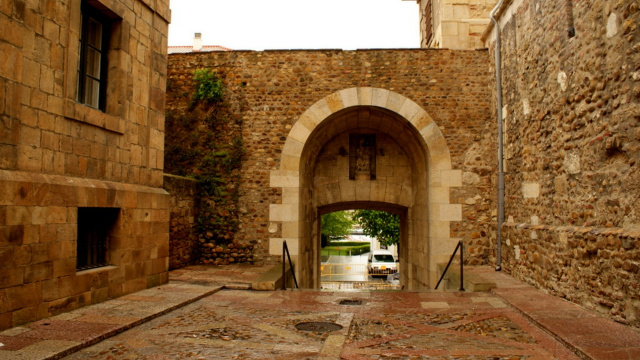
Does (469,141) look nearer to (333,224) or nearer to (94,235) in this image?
(94,235)

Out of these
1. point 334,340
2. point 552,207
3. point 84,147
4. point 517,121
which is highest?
point 517,121

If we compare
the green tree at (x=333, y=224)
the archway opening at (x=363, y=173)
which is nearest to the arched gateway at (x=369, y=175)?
the archway opening at (x=363, y=173)

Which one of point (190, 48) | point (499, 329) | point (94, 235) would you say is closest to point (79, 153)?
point (94, 235)

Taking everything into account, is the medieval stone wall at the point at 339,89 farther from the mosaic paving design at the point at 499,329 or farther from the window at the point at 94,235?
the mosaic paving design at the point at 499,329

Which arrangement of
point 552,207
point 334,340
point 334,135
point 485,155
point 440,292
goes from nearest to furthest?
point 334,340, point 552,207, point 440,292, point 485,155, point 334,135

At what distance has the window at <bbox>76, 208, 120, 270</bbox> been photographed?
5746mm

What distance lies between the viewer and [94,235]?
5.93m

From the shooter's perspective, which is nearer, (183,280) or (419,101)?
(183,280)

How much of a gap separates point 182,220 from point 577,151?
23.0ft

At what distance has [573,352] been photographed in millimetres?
3955

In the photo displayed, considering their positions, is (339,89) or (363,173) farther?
(363,173)

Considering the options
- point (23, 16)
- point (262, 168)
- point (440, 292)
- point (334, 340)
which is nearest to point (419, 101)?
point (262, 168)

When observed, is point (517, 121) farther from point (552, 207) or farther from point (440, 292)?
point (440, 292)

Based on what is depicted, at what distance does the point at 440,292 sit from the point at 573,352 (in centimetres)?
328
